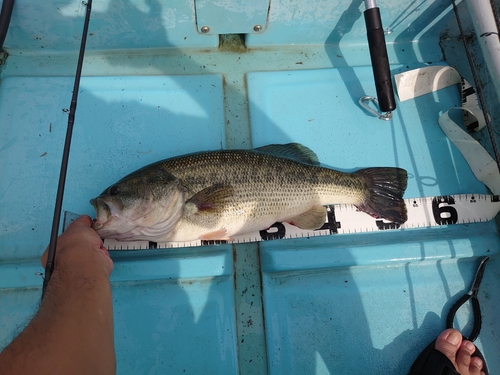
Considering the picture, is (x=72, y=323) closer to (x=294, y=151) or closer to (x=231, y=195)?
(x=231, y=195)

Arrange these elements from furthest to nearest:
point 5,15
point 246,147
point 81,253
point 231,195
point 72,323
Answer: point 246,147
point 5,15
point 231,195
point 81,253
point 72,323

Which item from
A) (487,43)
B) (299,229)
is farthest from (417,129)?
(299,229)

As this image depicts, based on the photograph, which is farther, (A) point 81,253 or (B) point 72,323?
(A) point 81,253

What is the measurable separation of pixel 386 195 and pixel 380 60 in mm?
953

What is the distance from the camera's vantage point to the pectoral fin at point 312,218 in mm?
2279

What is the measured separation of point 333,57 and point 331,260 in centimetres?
170

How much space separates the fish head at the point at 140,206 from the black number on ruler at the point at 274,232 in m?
0.62

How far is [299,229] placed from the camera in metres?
2.36

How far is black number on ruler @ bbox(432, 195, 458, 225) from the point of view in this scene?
2.43m

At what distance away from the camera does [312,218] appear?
229cm

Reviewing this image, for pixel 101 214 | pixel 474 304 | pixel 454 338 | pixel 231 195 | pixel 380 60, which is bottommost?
pixel 454 338

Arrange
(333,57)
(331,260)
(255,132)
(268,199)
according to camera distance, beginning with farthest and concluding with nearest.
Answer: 1. (333,57)
2. (255,132)
3. (331,260)
4. (268,199)

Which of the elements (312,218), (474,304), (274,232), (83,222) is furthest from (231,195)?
(474,304)

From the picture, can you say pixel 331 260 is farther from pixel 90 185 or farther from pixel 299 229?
pixel 90 185
